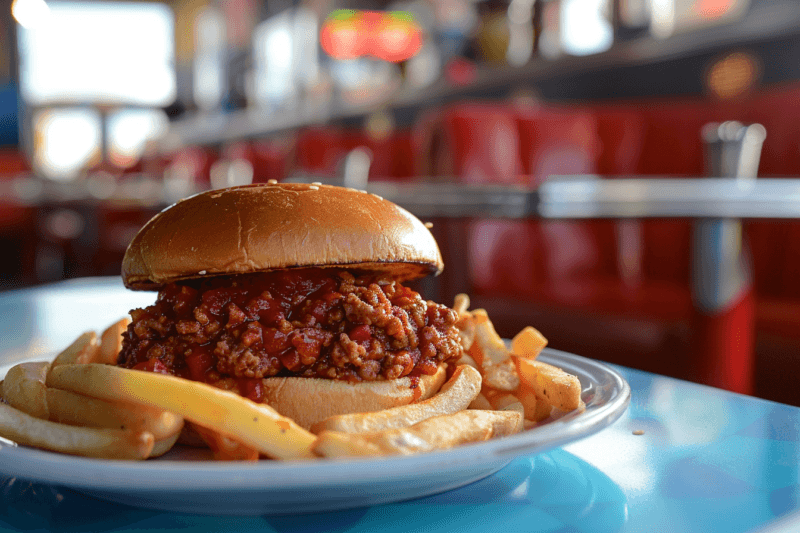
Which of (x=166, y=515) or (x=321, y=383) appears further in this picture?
(x=321, y=383)

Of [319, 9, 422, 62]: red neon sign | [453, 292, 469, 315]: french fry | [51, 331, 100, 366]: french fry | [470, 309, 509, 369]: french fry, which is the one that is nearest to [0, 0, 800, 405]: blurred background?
[319, 9, 422, 62]: red neon sign

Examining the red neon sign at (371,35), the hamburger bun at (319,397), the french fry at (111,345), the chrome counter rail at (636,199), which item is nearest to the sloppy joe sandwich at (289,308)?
the hamburger bun at (319,397)

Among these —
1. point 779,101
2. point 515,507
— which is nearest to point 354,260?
point 515,507

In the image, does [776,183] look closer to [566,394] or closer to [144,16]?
[566,394]

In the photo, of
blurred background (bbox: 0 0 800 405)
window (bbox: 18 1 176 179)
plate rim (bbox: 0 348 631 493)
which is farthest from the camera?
window (bbox: 18 1 176 179)

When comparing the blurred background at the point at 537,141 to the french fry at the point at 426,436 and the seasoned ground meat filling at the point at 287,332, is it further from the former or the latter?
the french fry at the point at 426,436

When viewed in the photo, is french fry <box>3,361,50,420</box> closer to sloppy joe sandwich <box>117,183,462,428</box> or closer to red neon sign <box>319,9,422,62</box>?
sloppy joe sandwich <box>117,183,462,428</box>

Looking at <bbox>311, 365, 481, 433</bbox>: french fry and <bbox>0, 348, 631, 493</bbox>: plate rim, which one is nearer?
<bbox>0, 348, 631, 493</bbox>: plate rim
